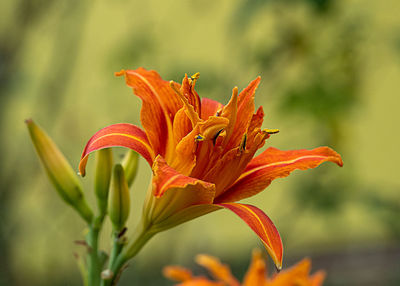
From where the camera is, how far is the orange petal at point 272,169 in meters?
0.70

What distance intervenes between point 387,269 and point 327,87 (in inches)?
75.4

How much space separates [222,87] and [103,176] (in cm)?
97

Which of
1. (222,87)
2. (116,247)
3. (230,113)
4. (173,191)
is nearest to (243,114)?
(230,113)

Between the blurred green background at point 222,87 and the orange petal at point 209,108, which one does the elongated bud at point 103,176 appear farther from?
the blurred green background at point 222,87

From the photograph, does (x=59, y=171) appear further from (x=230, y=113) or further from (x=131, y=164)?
(x=230, y=113)

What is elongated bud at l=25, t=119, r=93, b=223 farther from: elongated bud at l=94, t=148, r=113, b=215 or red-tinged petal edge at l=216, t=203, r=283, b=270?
red-tinged petal edge at l=216, t=203, r=283, b=270

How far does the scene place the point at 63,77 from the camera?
218 cm

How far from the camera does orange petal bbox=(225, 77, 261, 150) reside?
0.73 m

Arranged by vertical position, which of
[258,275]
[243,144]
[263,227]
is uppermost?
[243,144]

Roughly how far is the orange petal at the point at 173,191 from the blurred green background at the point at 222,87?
0.75 metres

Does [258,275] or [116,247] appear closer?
[116,247]

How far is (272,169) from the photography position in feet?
2.35

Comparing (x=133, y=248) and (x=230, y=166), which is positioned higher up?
(x=230, y=166)

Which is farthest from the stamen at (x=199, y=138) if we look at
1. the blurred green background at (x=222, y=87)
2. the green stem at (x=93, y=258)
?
the blurred green background at (x=222, y=87)
